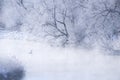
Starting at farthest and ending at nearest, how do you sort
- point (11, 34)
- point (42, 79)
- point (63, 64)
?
point (11, 34) < point (63, 64) < point (42, 79)

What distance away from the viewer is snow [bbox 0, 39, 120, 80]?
6.58m

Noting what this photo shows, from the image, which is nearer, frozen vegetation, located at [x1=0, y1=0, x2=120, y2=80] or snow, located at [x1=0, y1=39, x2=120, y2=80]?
snow, located at [x1=0, y1=39, x2=120, y2=80]

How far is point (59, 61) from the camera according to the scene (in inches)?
277

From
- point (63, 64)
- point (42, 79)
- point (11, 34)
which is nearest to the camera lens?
point (42, 79)

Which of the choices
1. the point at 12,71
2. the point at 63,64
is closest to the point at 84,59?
the point at 63,64

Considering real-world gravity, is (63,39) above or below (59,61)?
above

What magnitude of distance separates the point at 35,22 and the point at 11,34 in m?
0.69

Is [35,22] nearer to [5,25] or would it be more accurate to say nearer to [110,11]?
[5,25]

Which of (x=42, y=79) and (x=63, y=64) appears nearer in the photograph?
→ (x=42, y=79)

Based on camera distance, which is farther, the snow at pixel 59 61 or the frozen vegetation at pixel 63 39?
the frozen vegetation at pixel 63 39

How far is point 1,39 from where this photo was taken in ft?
25.1

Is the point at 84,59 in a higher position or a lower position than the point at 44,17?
lower

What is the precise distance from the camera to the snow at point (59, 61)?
6.58m

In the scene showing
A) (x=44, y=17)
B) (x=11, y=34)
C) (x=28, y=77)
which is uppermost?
(x=44, y=17)
